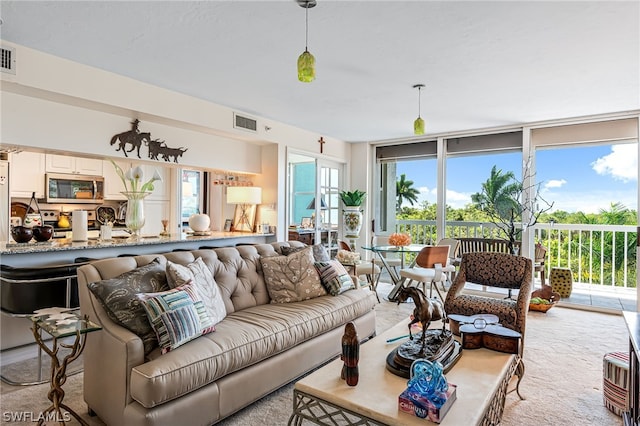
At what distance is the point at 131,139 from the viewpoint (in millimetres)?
3760

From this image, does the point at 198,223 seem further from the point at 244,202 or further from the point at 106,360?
the point at 106,360

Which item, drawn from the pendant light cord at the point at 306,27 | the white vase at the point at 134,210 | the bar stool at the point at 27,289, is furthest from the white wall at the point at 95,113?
the pendant light cord at the point at 306,27

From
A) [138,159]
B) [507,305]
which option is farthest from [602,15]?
[138,159]

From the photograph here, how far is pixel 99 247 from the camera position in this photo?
329cm

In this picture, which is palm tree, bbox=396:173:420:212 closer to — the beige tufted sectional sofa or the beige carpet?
the beige carpet

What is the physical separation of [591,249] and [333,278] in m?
4.32

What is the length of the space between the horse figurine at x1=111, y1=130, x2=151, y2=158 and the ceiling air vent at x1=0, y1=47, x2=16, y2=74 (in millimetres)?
975

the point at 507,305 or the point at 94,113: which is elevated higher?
the point at 94,113

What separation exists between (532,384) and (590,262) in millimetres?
3694

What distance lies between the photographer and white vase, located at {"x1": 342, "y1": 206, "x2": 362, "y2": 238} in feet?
20.5

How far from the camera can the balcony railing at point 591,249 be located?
5.09 metres

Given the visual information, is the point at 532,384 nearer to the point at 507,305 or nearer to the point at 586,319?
the point at 507,305

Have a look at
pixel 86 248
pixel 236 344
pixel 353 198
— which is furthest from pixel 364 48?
pixel 353 198

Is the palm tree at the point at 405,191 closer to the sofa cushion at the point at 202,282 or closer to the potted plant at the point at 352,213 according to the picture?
the potted plant at the point at 352,213
